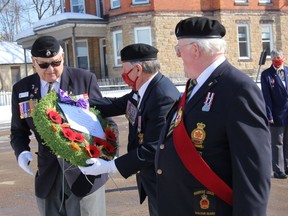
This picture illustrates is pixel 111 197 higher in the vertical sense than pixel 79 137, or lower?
lower

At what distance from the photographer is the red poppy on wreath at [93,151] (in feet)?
10.2

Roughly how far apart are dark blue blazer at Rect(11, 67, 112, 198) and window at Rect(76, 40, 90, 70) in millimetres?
27514

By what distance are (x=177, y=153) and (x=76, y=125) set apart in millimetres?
998

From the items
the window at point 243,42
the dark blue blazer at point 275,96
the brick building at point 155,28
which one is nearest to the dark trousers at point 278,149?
the dark blue blazer at point 275,96

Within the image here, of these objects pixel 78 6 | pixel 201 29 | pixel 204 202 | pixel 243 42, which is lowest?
pixel 204 202

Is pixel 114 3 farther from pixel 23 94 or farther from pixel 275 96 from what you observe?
pixel 23 94

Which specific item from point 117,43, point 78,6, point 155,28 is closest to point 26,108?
point 155,28

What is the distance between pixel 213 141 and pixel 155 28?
2548 centimetres

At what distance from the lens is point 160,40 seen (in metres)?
27.5

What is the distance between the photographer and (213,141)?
7.88 ft

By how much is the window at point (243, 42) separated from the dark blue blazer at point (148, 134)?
27.8 m

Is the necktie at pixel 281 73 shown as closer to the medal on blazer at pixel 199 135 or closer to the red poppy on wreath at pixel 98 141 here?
the red poppy on wreath at pixel 98 141

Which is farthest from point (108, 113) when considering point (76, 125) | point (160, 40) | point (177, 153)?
point (160, 40)

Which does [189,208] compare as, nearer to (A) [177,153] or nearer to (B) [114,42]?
(A) [177,153]
